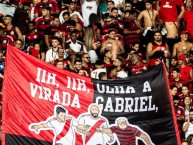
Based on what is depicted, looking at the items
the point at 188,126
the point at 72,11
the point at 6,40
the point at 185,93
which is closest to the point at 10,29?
the point at 6,40

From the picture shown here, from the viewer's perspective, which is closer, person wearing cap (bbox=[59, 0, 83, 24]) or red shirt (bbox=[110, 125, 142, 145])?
red shirt (bbox=[110, 125, 142, 145])

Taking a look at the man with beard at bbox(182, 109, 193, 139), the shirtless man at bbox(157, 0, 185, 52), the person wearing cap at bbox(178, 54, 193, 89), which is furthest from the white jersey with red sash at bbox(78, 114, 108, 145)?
the shirtless man at bbox(157, 0, 185, 52)

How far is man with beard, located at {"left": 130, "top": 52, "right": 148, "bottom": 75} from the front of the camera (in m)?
18.3

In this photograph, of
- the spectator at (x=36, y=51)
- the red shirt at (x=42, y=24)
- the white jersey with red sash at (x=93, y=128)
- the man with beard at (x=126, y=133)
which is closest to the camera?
the white jersey with red sash at (x=93, y=128)

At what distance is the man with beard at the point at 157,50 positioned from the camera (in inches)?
752

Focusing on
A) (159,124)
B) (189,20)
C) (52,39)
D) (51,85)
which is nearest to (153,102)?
(159,124)

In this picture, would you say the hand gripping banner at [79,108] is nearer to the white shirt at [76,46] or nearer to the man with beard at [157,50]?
the man with beard at [157,50]

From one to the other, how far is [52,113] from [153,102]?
144 centimetres

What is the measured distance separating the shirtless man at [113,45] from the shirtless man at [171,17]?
1.19m

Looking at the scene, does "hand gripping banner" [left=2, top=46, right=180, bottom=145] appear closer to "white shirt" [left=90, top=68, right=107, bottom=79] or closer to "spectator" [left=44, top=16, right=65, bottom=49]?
"white shirt" [left=90, top=68, right=107, bottom=79]

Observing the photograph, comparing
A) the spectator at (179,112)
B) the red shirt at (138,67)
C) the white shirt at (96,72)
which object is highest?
the red shirt at (138,67)

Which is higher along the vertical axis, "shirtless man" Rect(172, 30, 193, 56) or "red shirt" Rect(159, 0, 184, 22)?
"red shirt" Rect(159, 0, 184, 22)

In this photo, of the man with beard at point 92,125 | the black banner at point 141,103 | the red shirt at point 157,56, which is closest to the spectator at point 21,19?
the red shirt at point 157,56

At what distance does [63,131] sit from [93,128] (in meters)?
0.43
